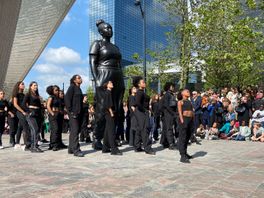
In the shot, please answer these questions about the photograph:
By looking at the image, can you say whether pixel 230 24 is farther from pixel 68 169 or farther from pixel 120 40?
pixel 120 40

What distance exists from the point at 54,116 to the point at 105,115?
160 cm

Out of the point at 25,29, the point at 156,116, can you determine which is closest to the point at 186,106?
the point at 156,116

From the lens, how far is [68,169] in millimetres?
5781

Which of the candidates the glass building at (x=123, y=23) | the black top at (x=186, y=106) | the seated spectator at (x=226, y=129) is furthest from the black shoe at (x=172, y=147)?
the glass building at (x=123, y=23)

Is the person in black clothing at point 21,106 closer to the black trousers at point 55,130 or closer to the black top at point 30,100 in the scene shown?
the black top at point 30,100

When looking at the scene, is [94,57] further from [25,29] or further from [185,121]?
[25,29]

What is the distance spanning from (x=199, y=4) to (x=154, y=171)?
19.0 m

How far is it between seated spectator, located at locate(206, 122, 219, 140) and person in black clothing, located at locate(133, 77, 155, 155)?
15.4ft

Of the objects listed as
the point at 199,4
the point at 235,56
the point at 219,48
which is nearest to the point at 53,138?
the point at 235,56

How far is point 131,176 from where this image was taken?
5.18 metres

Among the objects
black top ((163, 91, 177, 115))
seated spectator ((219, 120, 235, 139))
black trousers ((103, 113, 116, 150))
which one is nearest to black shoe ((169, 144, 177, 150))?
black top ((163, 91, 177, 115))

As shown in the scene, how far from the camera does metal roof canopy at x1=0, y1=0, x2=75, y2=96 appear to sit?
28.7 m

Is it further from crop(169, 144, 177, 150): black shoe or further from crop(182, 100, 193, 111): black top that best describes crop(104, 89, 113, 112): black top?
crop(169, 144, 177, 150): black shoe

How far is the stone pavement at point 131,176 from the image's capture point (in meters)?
4.24
